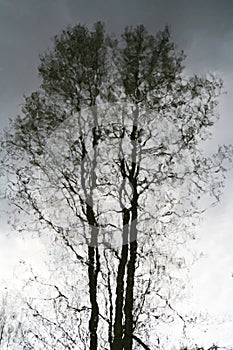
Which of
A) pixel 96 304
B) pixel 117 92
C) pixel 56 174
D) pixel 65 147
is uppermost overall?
pixel 117 92

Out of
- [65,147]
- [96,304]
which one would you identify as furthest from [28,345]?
[65,147]

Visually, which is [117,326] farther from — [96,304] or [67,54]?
[67,54]

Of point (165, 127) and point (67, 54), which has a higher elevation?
point (67, 54)

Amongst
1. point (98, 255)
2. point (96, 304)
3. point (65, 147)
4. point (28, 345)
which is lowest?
point (28, 345)

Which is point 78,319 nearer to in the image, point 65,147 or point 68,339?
point 68,339

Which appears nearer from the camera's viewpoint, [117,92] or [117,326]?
[117,326]

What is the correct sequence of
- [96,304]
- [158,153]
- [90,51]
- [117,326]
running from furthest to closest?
[90,51] < [158,153] < [96,304] < [117,326]

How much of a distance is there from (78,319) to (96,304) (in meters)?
0.69

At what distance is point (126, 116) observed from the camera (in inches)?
330

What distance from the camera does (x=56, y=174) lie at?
8305 mm

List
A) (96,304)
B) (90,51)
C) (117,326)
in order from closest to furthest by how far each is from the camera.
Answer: (117,326) → (96,304) → (90,51)

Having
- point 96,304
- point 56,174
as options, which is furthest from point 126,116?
point 96,304

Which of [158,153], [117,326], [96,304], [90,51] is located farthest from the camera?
[90,51]

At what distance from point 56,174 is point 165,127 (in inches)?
91.8
